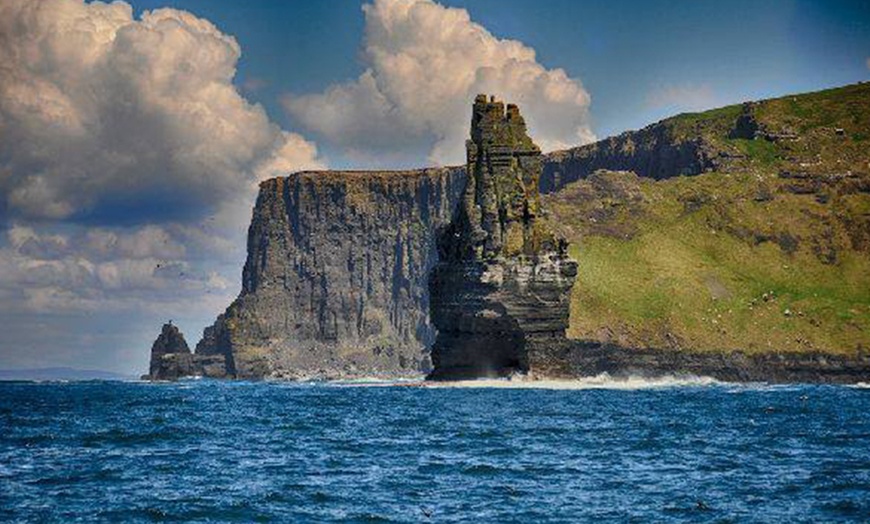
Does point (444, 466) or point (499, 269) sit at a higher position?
point (499, 269)

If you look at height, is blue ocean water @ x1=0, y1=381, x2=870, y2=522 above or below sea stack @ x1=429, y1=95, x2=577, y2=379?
below

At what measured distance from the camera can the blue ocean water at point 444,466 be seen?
45.9m

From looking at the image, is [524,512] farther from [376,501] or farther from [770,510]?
[770,510]

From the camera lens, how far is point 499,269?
15788 cm

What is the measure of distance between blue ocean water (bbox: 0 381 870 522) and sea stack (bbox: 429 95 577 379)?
2144 inches

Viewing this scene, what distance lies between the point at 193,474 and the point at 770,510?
2493 cm

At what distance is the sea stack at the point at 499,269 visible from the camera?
512ft

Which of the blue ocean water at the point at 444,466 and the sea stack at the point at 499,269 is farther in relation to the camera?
the sea stack at the point at 499,269

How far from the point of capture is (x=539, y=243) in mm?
161750

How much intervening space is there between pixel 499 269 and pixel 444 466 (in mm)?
99822

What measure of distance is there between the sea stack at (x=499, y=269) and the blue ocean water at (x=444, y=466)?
54469 mm

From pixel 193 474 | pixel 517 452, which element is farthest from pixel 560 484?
pixel 193 474

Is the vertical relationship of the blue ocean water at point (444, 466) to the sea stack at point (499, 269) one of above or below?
below

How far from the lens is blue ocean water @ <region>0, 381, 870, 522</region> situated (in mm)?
45938
